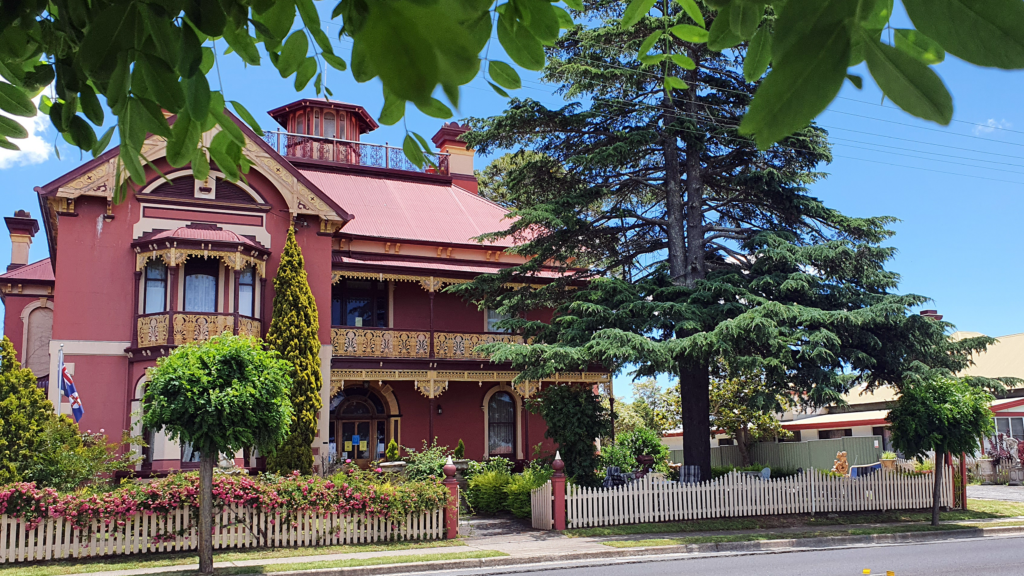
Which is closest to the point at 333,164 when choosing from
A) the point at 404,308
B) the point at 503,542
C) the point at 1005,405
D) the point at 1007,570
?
the point at 404,308

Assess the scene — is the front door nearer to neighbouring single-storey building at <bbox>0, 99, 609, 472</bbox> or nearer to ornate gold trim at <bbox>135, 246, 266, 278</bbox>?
neighbouring single-storey building at <bbox>0, 99, 609, 472</bbox>

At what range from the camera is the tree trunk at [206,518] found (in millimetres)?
12625

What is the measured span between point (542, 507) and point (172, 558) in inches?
297

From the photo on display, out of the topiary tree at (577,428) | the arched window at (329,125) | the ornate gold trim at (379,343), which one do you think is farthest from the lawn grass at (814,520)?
the arched window at (329,125)

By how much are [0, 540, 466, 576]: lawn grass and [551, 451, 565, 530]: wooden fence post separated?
242 centimetres

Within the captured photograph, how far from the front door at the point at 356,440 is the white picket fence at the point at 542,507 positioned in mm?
7472

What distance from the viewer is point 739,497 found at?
1898 cm


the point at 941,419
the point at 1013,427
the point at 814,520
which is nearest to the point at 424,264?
the point at 814,520

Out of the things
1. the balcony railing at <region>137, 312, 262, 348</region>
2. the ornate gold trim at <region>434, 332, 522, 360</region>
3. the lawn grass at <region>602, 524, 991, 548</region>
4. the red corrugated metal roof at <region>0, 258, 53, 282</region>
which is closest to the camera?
the lawn grass at <region>602, 524, 991, 548</region>

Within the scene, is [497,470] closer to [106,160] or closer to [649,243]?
[649,243]

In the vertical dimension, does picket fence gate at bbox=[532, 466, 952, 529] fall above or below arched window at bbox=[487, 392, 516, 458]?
below

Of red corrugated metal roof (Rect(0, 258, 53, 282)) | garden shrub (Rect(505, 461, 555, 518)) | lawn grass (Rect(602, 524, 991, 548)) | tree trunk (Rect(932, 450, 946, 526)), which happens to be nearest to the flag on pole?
red corrugated metal roof (Rect(0, 258, 53, 282))

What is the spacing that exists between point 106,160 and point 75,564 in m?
10.6

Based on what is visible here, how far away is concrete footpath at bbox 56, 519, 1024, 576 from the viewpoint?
13258mm
